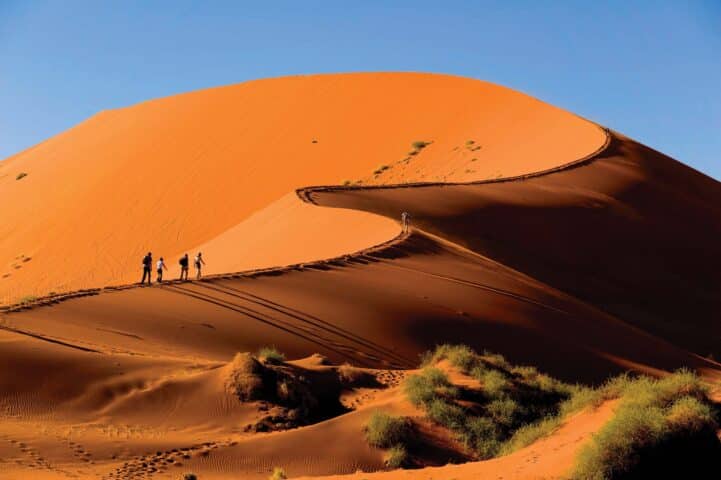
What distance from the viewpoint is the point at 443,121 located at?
5891 cm

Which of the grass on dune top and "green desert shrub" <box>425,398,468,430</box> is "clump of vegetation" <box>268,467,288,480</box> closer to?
the grass on dune top


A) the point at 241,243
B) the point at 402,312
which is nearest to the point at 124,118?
the point at 241,243

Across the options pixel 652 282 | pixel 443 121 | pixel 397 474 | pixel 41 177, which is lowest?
pixel 397 474

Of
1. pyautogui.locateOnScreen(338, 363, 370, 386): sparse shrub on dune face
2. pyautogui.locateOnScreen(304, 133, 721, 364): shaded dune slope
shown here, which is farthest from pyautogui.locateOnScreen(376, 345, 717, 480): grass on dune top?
pyautogui.locateOnScreen(304, 133, 721, 364): shaded dune slope

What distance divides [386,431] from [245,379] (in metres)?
2.38

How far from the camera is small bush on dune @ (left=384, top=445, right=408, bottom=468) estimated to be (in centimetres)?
1299

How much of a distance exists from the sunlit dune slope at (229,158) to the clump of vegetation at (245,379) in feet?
54.2

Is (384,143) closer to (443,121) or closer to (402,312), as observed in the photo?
(443,121)

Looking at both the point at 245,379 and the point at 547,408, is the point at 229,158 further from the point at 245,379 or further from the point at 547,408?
the point at 547,408

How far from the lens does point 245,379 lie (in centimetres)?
1455

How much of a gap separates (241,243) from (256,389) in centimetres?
1833

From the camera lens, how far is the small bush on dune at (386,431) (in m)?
13.3

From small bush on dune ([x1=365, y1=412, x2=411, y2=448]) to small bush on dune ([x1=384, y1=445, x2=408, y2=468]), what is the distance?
179mm

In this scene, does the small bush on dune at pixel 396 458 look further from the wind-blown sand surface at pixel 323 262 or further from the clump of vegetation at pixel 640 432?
the clump of vegetation at pixel 640 432
